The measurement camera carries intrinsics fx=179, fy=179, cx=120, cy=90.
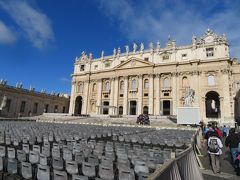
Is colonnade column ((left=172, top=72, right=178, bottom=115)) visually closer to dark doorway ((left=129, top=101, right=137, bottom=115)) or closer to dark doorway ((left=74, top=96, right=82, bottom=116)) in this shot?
dark doorway ((left=129, top=101, right=137, bottom=115))

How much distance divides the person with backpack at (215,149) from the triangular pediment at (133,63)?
3763cm

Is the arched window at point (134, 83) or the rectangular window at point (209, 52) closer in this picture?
the rectangular window at point (209, 52)

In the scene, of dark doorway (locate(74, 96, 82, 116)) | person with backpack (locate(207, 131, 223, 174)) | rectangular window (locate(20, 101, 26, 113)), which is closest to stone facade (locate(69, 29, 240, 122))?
dark doorway (locate(74, 96, 82, 116))

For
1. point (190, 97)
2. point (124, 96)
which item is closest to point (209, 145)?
point (190, 97)

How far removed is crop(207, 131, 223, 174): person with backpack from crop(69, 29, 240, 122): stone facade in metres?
31.9

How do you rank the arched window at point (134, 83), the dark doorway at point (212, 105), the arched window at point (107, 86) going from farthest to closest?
the arched window at point (107, 86) < the arched window at point (134, 83) < the dark doorway at point (212, 105)

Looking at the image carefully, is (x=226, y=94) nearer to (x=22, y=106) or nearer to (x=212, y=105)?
(x=212, y=105)

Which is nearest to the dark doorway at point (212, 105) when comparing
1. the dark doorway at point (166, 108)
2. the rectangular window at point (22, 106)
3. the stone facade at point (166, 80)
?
the stone facade at point (166, 80)

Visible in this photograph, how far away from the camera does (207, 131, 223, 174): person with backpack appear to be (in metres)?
7.15

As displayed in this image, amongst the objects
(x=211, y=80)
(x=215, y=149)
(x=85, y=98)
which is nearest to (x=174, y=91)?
(x=211, y=80)

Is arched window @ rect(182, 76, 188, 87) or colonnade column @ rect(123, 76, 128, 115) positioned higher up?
arched window @ rect(182, 76, 188, 87)

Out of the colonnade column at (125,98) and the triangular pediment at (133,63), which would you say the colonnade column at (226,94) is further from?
the colonnade column at (125,98)

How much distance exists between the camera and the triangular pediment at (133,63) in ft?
147

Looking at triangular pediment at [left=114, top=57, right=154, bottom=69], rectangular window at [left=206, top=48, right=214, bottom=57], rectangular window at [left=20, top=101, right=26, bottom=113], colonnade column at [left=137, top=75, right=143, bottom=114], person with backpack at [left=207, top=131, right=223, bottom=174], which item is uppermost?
rectangular window at [left=206, top=48, right=214, bottom=57]
